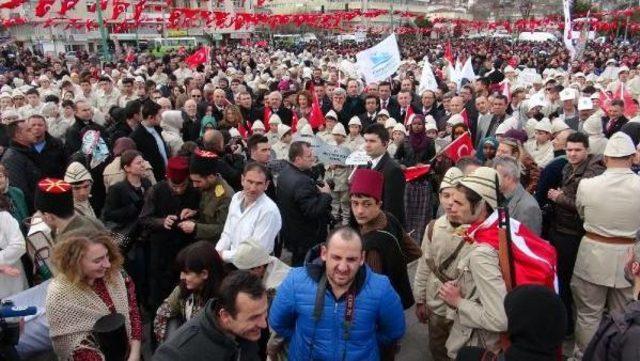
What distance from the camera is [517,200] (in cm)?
390

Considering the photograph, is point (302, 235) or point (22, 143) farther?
point (22, 143)

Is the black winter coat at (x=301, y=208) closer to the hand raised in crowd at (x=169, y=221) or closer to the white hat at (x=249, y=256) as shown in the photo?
the hand raised in crowd at (x=169, y=221)

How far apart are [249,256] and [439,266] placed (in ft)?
4.14

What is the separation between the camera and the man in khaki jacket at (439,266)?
3.22 meters

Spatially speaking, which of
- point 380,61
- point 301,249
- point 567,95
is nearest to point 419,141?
point 301,249

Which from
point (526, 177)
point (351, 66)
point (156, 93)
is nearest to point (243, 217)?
point (526, 177)

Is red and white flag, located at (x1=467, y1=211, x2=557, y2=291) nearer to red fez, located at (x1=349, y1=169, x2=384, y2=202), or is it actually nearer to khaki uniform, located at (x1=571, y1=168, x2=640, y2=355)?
red fez, located at (x1=349, y1=169, x2=384, y2=202)

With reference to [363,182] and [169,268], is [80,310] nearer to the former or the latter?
[169,268]

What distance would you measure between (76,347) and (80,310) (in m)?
0.22

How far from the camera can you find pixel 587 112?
8.00 meters

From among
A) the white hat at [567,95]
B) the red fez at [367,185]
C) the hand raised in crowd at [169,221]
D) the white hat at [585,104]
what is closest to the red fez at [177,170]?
the hand raised in crowd at [169,221]

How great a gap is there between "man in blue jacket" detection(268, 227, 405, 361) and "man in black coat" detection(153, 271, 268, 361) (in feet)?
1.13

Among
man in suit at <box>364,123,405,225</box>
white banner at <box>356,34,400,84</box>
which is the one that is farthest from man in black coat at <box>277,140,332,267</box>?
white banner at <box>356,34,400,84</box>

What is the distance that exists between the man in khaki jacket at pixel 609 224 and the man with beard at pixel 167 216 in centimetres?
326
